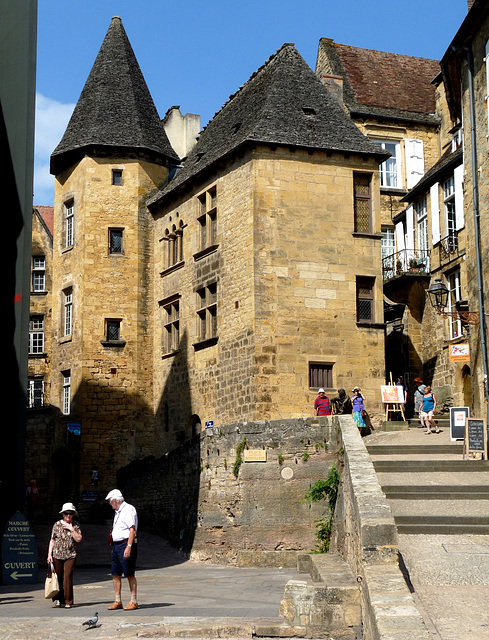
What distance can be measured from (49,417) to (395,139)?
50.9 ft

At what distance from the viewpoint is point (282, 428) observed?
19.3 meters

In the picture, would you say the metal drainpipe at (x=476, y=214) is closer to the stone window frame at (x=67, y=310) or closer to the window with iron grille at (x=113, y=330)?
the window with iron grille at (x=113, y=330)

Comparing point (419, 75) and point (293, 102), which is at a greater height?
point (419, 75)

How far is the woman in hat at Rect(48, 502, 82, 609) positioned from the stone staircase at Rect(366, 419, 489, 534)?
3.97 metres

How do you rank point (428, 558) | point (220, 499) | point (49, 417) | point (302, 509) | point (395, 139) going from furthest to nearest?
point (395, 139) → point (49, 417) → point (220, 499) → point (302, 509) → point (428, 558)

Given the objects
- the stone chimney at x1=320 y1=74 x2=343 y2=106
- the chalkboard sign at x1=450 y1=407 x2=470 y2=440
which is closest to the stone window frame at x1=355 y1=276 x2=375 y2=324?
the chalkboard sign at x1=450 y1=407 x2=470 y2=440

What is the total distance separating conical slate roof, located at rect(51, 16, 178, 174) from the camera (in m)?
31.4

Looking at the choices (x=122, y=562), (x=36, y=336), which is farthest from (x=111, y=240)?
(x=122, y=562)

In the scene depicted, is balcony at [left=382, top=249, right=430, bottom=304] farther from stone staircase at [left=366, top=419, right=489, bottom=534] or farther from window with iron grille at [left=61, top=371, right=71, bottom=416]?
stone staircase at [left=366, top=419, right=489, bottom=534]

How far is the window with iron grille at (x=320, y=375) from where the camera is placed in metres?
24.8

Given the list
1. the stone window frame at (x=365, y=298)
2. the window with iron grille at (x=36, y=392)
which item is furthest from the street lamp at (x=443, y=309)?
the window with iron grille at (x=36, y=392)

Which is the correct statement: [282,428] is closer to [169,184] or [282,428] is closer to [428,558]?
[428,558]

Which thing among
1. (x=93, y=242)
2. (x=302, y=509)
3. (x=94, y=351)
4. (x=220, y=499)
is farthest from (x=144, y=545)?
(x=93, y=242)

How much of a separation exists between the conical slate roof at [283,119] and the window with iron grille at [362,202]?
2.33 feet
